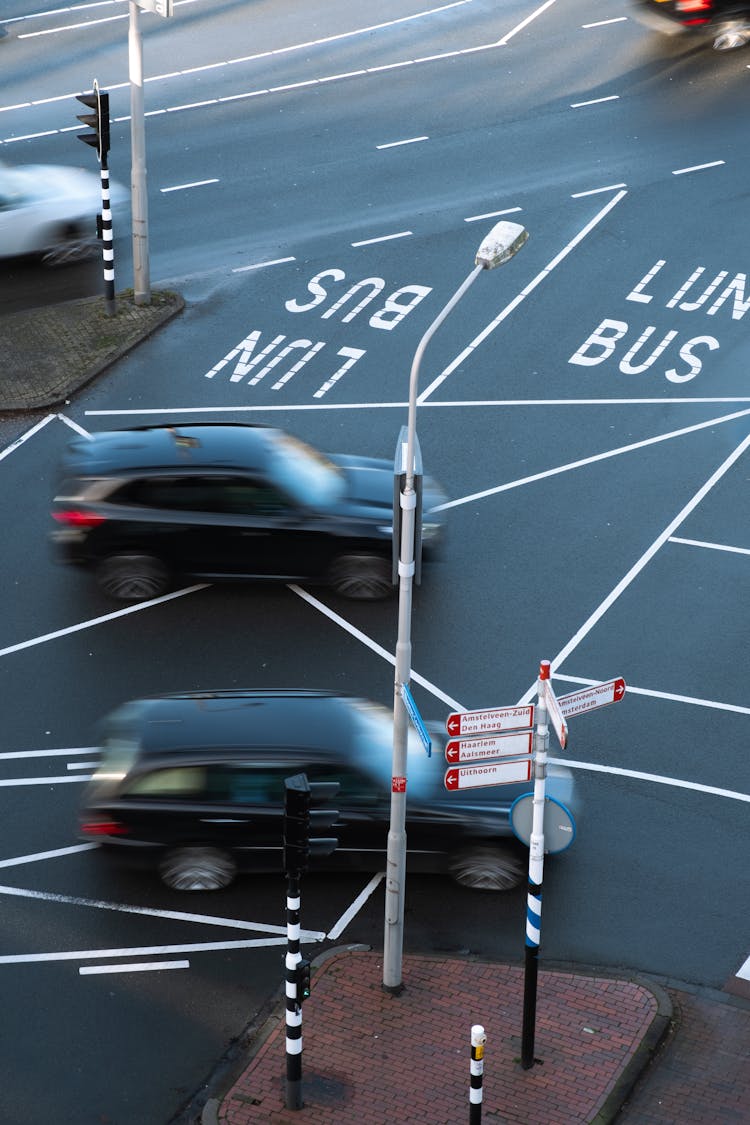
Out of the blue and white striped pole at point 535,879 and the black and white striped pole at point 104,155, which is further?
the black and white striped pole at point 104,155

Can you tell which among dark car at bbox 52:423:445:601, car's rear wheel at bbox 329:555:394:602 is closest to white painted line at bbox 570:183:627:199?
dark car at bbox 52:423:445:601

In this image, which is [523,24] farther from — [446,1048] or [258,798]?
[446,1048]

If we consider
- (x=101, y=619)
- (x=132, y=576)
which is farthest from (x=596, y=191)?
(x=101, y=619)

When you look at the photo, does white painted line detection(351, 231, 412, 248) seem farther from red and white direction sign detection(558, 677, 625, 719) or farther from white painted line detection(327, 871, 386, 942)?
red and white direction sign detection(558, 677, 625, 719)

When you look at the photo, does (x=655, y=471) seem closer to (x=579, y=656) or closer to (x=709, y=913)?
(x=579, y=656)

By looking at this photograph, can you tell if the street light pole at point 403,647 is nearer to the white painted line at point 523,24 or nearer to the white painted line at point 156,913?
the white painted line at point 156,913

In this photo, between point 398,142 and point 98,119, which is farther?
point 398,142

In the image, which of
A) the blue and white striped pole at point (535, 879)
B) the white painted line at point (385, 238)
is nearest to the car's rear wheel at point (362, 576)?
the blue and white striped pole at point (535, 879)
